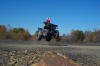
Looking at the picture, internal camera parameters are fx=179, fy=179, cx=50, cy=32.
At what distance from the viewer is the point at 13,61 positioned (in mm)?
4355

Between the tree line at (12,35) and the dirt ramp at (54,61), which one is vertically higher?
the tree line at (12,35)

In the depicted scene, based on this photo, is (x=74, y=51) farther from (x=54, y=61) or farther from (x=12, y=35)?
(x=12, y=35)

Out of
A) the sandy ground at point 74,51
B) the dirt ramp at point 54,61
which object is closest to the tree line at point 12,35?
the sandy ground at point 74,51

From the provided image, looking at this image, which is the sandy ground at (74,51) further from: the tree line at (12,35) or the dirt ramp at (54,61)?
the tree line at (12,35)

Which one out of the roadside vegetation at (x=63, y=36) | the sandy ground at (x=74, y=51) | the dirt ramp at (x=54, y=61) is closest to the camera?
the dirt ramp at (x=54, y=61)

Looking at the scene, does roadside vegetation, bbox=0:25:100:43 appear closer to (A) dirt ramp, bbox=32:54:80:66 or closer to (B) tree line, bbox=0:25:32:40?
(B) tree line, bbox=0:25:32:40

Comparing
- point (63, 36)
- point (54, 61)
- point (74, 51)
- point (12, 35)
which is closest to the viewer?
point (54, 61)

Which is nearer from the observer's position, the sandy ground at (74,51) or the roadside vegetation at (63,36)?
the sandy ground at (74,51)

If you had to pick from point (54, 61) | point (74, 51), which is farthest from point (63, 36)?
point (54, 61)

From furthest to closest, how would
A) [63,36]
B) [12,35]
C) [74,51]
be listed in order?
1. [63,36]
2. [12,35]
3. [74,51]

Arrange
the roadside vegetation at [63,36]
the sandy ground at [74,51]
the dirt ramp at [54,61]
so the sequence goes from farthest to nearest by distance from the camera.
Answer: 1. the roadside vegetation at [63,36]
2. the sandy ground at [74,51]
3. the dirt ramp at [54,61]

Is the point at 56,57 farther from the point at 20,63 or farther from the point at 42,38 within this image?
the point at 42,38

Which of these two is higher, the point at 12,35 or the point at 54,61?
the point at 12,35

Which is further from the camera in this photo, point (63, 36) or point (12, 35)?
point (63, 36)
